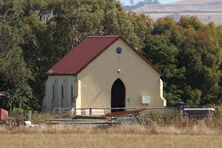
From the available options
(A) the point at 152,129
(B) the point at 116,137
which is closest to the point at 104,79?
(A) the point at 152,129

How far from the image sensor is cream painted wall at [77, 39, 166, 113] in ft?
185

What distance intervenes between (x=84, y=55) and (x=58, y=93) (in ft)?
15.3

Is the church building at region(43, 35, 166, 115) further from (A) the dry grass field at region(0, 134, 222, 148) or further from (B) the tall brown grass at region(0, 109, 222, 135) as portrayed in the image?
(A) the dry grass field at region(0, 134, 222, 148)

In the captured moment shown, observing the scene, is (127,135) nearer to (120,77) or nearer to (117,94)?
(120,77)

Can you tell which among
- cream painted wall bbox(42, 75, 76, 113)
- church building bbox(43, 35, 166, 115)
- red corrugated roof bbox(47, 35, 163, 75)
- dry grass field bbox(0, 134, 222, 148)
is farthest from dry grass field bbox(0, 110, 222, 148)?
cream painted wall bbox(42, 75, 76, 113)

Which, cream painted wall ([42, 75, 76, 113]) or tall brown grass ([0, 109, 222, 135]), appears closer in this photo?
tall brown grass ([0, 109, 222, 135])

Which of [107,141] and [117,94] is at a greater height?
[117,94]

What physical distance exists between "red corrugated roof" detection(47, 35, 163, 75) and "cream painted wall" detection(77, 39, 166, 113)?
1.30ft

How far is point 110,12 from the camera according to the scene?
228 ft

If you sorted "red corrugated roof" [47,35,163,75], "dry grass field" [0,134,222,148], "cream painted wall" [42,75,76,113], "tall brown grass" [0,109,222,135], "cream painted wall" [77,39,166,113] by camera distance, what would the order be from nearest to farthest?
"dry grass field" [0,134,222,148] → "tall brown grass" [0,109,222,135] → "cream painted wall" [77,39,166,113] → "red corrugated roof" [47,35,163,75] → "cream painted wall" [42,75,76,113]

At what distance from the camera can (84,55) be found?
58156 millimetres

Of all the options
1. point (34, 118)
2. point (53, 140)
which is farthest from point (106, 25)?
point (53, 140)

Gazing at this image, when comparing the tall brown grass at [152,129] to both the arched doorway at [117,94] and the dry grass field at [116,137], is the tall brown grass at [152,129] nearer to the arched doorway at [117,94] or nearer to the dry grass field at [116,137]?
the dry grass field at [116,137]

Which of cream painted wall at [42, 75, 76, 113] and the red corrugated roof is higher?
the red corrugated roof
